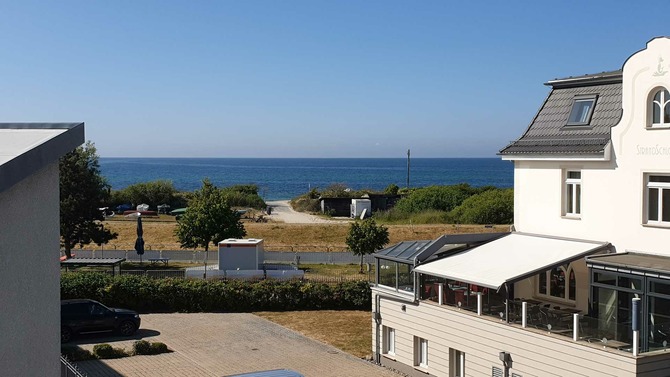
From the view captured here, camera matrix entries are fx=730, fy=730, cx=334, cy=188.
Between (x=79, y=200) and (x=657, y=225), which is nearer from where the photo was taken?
(x=657, y=225)

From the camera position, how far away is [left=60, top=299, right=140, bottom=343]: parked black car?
1041 inches

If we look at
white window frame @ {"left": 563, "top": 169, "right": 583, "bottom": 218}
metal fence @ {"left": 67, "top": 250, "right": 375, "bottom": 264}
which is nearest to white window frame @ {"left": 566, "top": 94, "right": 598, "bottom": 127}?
white window frame @ {"left": 563, "top": 169, "right": 583, "bottom": 218}

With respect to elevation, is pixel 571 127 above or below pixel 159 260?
above

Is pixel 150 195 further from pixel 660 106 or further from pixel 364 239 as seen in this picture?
pixel 660 106

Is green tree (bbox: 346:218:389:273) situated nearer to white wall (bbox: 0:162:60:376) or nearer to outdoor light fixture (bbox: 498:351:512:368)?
outdoor light fixture (bbox: 498:351:512:368)

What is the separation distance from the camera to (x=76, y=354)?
77.7ft

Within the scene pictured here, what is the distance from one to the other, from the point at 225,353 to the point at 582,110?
14022mm

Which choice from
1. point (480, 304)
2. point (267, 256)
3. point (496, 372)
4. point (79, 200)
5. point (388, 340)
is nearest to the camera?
point (496, 372)

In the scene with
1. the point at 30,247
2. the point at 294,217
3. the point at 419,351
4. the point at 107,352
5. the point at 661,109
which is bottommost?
the point at 107,352

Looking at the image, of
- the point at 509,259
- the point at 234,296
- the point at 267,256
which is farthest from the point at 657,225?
the point at 267,256

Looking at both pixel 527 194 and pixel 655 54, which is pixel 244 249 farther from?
pixel 655 54

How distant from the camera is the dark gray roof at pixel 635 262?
Result: 16734 mm

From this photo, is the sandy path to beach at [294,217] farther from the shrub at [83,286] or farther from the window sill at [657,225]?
the window sill at [657,225]

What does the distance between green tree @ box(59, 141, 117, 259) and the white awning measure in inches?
1007
